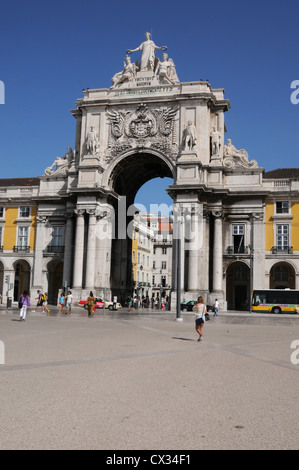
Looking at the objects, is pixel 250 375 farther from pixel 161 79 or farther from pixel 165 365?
pixel 161 79

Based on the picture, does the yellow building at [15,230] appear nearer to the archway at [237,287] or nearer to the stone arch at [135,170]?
the stone arch at [135,170]

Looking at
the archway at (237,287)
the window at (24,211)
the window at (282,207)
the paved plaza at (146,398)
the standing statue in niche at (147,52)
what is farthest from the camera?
the window at (24,211)

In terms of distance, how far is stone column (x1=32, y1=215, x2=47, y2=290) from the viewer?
4956 centimetres

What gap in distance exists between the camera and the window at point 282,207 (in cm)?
4534

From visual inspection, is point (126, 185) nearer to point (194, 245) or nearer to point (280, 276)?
point (194, 245)

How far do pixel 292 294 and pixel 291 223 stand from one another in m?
6.98

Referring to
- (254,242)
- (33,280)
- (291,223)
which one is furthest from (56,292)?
(291,223)

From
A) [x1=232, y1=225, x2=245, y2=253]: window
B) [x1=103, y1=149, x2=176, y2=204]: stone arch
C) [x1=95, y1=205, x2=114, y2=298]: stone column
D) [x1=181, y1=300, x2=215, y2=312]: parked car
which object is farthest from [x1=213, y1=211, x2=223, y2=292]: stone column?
[x1=95, y1=205, x2=114, y2=298]: stone column

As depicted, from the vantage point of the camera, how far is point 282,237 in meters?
45.0

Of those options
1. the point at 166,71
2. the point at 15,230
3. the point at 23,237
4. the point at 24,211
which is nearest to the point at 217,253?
the point at 166,71

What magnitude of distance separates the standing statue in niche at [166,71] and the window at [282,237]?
57.3ft

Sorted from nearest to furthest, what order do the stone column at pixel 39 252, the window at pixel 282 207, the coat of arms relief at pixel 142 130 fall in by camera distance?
the window at pixel 282 207
the coat of arms relief at pixel 142 130
the stone column at pixel 39 252

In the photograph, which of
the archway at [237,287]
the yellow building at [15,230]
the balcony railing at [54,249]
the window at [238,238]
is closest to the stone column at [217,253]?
the window at [238,238]

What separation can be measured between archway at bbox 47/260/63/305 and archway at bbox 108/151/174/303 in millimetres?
6323
